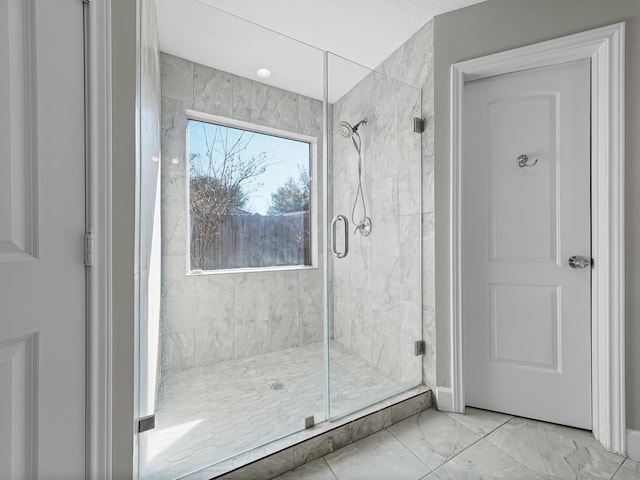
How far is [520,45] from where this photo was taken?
171cm

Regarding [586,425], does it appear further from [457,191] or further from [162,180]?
[162,180]

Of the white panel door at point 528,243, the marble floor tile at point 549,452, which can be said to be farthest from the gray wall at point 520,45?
the marble floor tile at point 549,452

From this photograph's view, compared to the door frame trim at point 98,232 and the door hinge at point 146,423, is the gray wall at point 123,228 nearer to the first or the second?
the door frame trim at point 98,232

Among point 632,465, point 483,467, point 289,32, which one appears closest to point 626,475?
point 632,465

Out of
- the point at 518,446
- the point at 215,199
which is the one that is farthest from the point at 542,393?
the point at 215,199

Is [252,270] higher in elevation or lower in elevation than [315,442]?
higher

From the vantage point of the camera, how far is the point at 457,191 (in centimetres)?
186

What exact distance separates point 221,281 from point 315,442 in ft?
3.10

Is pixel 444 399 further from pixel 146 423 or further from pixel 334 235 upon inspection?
pixel 146 423

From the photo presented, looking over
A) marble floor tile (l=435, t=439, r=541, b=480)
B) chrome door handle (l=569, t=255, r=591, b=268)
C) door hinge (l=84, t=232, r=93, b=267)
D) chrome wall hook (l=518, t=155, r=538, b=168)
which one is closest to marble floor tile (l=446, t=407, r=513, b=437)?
marble floor tile (l=435, t=439, r=541, b=480)

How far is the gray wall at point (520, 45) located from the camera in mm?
1486

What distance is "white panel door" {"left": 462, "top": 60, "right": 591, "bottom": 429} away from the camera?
1680 mm

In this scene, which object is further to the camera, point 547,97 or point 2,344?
point 547,97

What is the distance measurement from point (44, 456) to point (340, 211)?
1.60m
